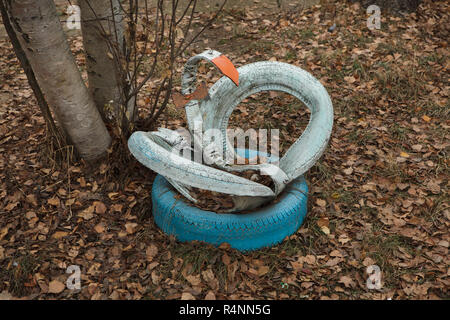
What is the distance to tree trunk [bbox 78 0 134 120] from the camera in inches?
140

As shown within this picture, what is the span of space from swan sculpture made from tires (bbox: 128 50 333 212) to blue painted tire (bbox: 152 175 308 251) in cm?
10

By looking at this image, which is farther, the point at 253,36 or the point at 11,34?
the point at 253,36

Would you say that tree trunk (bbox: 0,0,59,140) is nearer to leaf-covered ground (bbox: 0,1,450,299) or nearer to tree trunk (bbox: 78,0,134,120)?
leaf-covered ground (bbox: 0,1,450,299)

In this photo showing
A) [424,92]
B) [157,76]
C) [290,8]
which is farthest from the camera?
[290,8]

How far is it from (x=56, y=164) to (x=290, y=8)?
481 centimetres

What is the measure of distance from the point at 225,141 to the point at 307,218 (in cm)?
100

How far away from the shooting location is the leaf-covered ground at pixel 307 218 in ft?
10.5

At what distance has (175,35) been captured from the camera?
356 cm

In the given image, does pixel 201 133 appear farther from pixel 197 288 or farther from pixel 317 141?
pixel 197 288

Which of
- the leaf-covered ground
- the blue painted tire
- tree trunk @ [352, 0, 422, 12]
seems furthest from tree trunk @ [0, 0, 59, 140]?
tree trunk @ [352, 0, 422, 12]

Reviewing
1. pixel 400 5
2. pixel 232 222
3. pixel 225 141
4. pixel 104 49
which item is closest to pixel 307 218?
pixel 232 222

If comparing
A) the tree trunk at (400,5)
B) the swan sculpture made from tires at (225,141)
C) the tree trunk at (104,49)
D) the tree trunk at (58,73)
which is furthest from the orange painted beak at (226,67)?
the tree trunk at (400,5)

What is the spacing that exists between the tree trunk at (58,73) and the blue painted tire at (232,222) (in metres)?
0.90

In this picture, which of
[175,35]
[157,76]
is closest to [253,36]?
[157,76]
